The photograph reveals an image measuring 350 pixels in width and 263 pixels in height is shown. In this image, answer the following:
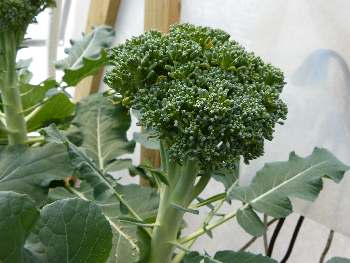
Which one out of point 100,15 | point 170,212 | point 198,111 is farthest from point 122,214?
point 100,15

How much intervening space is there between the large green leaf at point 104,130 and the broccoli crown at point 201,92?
0.63ft

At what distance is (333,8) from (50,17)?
0.97 meters

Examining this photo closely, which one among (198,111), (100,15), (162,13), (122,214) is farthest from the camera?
(100,15)

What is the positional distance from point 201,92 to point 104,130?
321mm

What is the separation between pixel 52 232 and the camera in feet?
1.61

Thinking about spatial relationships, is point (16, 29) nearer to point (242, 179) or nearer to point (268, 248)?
point (242, 179)

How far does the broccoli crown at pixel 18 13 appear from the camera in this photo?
79 centimetres

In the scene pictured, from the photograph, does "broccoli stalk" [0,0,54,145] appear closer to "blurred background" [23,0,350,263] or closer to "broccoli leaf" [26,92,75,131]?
"broccoli leaf" [26,92,75,131]

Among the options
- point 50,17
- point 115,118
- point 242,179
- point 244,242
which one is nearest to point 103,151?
point 115,118

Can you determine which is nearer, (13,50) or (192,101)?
(192,101)

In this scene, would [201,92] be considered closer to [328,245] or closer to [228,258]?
[228,258]

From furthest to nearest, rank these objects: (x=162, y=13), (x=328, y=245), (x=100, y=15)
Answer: (x=100, y=15), (x=162, y=13), (x=328, y=245)

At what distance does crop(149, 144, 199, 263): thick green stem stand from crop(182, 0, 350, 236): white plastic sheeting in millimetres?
334

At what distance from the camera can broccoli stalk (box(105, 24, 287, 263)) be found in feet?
1.91
